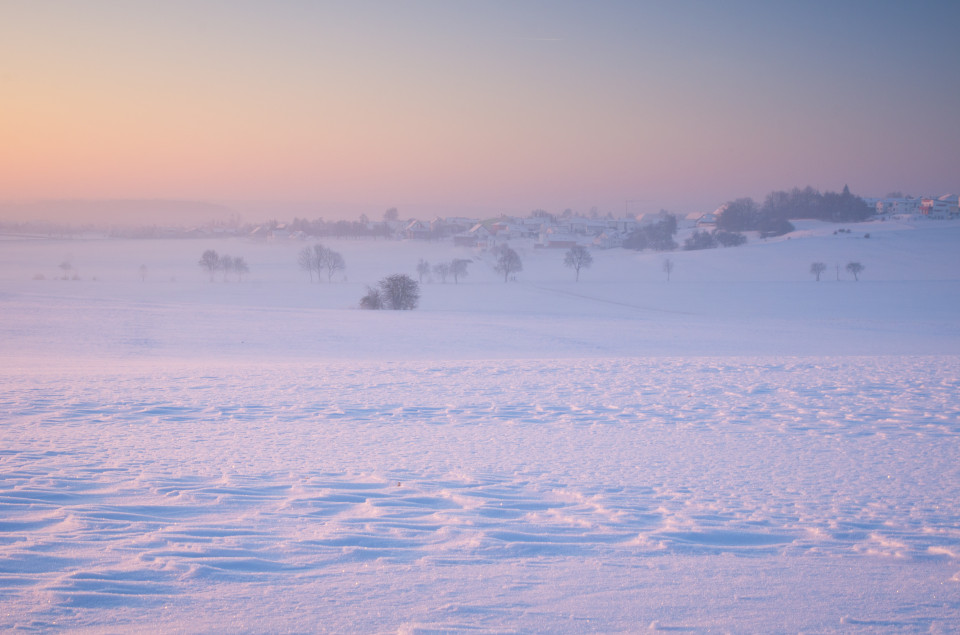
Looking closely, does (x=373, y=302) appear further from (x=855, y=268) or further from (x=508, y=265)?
(x=855, y=268)

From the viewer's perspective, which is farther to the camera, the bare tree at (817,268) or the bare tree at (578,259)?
the bare tree at (578,259)

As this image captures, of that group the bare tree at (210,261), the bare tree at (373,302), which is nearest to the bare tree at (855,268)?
the bare tree at (373,302)

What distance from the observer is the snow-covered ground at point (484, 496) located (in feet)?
12.6

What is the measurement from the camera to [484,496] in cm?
591

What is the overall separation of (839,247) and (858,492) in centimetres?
8900

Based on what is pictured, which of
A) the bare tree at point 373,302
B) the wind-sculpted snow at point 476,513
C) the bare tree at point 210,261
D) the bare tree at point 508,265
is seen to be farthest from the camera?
the bare tree at point 508,265

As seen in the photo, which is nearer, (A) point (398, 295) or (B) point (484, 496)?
(B) point (484, 496)

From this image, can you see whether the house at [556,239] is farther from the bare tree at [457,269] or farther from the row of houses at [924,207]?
the row of houses at [924,207]

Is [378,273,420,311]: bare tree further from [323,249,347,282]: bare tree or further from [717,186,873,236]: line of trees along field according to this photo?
[717,186,873,236]: line of trees along field

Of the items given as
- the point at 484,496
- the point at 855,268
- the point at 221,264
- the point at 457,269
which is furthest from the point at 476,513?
the point at 221,264

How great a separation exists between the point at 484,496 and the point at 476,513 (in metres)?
0.48

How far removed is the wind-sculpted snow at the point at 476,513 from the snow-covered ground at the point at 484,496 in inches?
1.1

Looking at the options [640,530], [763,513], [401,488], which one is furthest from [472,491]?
[763,513]

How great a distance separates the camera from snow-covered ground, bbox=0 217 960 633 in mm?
3855
